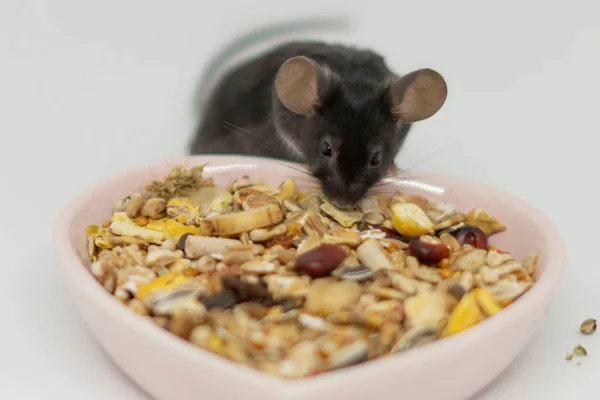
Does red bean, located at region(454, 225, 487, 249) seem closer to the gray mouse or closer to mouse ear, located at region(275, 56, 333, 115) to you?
the gray mouse

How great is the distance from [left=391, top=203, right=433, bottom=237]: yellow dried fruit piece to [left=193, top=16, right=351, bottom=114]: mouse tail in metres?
0.87

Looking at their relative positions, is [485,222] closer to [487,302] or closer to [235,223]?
[487,302]

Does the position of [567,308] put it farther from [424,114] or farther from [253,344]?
[253,344]

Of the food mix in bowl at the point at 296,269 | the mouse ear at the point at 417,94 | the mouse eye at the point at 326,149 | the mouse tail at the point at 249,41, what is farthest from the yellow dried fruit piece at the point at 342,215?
the mouse tail at the point at 249,41

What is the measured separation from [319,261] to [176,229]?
31 centimetres

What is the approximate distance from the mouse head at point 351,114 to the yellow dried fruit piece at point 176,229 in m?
0.27

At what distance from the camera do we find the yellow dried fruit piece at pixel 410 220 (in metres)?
1.20

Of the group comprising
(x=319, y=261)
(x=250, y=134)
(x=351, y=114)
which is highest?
(x=351, y=114)

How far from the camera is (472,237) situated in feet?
3.87

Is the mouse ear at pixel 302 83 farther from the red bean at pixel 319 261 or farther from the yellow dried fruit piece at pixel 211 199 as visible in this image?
the red bean at pixel 319 261

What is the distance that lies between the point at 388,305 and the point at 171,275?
31cm

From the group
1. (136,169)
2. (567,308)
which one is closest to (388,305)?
(567,308)

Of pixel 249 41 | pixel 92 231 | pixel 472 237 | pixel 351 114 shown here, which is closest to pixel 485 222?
pixel 472 237

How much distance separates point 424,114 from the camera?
52.8 inches
